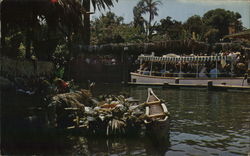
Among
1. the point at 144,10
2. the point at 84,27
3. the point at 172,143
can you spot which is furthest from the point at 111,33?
the point at 172,143

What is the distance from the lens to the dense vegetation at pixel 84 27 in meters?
10.6

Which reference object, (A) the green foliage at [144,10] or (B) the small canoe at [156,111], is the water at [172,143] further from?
(A) the green foliage at [144,10]

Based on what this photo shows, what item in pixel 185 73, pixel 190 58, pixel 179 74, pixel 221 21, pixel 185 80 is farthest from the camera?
pixel 221 21

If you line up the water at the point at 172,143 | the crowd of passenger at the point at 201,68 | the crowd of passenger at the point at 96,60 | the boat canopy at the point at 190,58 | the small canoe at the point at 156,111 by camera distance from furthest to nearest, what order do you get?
the crowd of passenger at the point at 96,60 → the boat canopy at the point at 190,58 → the crowd of passenger at the point at 201,68 → the small canoe at the point at 156,111 → the water at the point at 172,143

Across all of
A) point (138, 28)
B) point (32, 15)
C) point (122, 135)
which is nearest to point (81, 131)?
point (122, 135)

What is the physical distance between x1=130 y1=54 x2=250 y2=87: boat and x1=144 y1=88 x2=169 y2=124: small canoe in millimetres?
13271

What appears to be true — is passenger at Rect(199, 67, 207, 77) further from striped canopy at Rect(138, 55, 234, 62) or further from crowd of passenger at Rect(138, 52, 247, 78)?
striped canopy at Rect(138, 55, 234, 62)

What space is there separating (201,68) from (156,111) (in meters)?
21.3

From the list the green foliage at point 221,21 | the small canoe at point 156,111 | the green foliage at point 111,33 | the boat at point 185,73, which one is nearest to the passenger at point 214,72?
the boat at point 185,73

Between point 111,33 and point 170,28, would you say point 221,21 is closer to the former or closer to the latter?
point 170,28

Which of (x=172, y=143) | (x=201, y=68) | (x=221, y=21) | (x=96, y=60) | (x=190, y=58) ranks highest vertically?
(x=221, y=21)

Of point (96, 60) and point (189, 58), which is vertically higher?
point (189, 58)

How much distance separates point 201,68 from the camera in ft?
107

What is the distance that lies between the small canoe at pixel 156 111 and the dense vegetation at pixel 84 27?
11.3 feet
